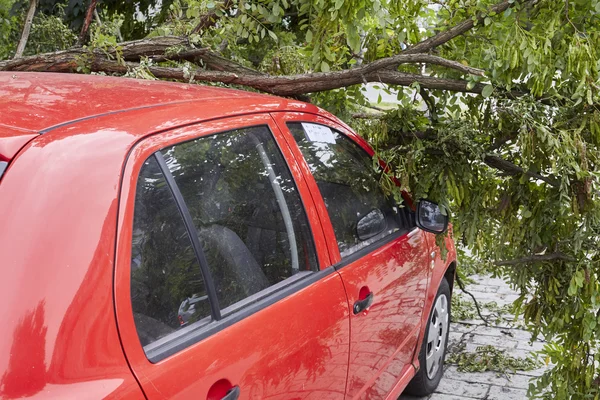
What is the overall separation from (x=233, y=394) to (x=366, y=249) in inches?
52.6

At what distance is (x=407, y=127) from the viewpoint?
4145mm

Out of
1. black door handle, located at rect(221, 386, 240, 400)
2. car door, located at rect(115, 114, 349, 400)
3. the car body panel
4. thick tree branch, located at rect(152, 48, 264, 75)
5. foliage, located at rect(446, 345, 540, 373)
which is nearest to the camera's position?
the car body panel

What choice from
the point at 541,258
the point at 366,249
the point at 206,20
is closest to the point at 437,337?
the point at 541,258

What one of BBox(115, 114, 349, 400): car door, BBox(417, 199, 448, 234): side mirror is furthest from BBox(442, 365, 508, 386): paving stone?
BBox(115, 114, 349, 400): car door

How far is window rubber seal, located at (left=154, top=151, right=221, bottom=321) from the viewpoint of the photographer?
7.29 feet

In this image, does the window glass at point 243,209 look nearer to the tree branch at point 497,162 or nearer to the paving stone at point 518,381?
the tree branch at point 497,162

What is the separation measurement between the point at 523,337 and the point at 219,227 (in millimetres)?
4124

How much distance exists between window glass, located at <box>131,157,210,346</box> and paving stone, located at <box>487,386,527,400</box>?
3145 mm

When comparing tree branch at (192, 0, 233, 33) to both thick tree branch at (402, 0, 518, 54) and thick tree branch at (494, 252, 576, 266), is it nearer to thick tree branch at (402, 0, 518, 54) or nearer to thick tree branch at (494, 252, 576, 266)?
thick tree branch at (402, 0, 518, 54)

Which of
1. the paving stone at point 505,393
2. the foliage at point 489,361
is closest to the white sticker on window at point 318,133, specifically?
the paving stone at point 505,393

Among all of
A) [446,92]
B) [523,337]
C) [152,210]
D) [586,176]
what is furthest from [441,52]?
[152,210]

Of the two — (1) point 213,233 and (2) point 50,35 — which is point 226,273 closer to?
(1) point 213,233

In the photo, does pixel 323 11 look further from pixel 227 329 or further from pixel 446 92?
pixel 227 329

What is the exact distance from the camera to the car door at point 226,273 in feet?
6.62
